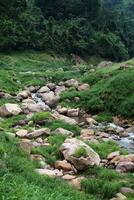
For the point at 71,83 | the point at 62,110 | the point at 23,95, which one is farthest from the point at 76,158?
the point at 71,83

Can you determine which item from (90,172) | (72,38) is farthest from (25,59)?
(90,172)

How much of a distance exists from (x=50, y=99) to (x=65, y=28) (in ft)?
171

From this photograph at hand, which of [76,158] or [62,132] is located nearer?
[76,158]

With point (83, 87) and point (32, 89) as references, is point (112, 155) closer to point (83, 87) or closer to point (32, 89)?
point (83, 87)

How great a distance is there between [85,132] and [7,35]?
4682cm

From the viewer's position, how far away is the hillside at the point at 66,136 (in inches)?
589

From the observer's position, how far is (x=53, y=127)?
87.1 feet

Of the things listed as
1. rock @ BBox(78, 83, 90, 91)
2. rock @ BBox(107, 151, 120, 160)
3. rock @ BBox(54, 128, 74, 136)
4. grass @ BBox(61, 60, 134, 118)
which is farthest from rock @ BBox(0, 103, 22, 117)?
rock @ BBox(78, 83, 90, 91)

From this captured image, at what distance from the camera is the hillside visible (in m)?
15.0

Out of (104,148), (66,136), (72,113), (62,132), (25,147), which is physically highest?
(25,147)

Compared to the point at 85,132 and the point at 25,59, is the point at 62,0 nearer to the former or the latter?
the point at 25,59

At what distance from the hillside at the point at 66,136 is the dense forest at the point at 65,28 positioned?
23.6 m

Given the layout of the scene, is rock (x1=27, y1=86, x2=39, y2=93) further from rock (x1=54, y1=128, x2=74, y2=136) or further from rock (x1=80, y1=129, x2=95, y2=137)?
rock (x1=54, y1=128, x2=74, y2=136)

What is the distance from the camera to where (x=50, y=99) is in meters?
38.0
